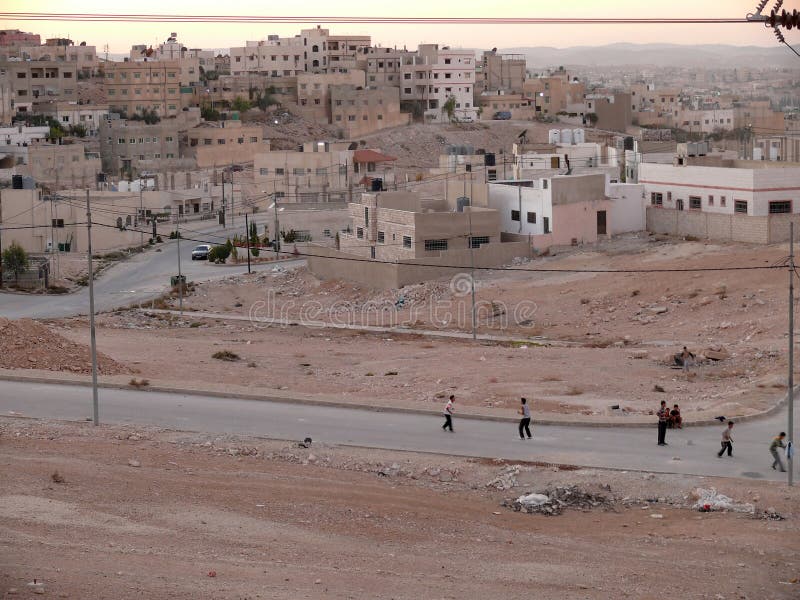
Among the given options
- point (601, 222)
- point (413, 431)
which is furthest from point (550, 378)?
point (601, 222)

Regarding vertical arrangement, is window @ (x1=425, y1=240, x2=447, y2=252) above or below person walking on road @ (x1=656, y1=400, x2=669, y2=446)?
above

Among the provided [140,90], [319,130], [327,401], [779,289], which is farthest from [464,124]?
[327,401]

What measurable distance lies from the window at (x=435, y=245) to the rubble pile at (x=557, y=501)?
86.9 feet

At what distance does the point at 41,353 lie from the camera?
3019 cm

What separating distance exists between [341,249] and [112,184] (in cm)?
2053

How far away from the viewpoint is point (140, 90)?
99.1 m

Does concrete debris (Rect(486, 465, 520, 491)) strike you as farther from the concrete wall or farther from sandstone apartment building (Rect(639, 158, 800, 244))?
sandstone apartment building (Rect(639, 158, 800, 244))

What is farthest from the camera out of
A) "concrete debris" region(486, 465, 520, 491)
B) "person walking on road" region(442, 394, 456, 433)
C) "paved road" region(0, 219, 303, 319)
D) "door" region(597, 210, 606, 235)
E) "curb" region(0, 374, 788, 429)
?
"door" region(597, 210, 606, 235)

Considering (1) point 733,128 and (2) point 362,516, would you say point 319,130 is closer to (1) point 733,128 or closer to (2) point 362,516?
(1) point 733,128

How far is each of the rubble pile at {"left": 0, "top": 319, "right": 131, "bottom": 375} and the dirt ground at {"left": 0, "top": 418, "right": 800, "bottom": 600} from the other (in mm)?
6483

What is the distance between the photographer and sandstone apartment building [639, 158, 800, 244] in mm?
45500

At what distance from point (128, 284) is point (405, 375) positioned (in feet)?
71.7

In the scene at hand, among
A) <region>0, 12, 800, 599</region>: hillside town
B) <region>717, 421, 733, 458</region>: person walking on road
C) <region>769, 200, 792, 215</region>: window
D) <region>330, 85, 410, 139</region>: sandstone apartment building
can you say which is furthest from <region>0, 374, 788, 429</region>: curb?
<region>330, 85, 410, 139</region>: sandstone apartment building

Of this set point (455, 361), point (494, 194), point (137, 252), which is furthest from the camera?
point (137, 252)
